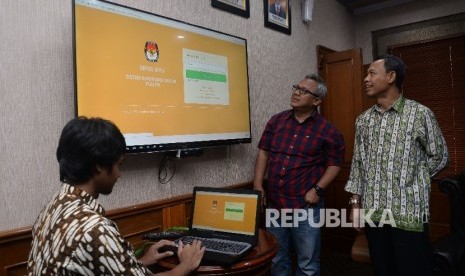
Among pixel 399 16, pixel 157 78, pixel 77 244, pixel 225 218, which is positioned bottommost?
pixel 225 218

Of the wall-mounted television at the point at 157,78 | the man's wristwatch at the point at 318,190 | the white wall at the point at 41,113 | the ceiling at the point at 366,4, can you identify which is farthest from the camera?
the ceiling at the point at 366,4

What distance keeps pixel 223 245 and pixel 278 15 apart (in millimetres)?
1979

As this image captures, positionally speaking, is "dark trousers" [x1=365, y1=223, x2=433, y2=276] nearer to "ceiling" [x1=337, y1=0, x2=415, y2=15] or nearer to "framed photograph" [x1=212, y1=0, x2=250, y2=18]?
"framed photograph" [x1=212, y1=0, x2=250, y2=18]

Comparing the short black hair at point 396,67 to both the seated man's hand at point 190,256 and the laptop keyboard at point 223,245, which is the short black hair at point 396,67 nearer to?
the laptop keyboard at point 223,245

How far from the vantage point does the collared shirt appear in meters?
2.11

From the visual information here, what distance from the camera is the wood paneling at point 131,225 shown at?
1325mm

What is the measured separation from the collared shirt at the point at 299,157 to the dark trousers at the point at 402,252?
17.2 inches

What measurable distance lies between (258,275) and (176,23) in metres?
1.22

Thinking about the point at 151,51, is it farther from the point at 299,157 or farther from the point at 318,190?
the point at 318,190

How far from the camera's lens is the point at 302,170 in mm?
2111

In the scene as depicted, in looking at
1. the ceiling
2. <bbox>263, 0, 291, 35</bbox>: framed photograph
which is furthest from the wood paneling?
the ceiling

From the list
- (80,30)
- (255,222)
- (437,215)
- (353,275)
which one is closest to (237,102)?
(255,222)

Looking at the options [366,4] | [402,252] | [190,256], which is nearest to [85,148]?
[190,256]

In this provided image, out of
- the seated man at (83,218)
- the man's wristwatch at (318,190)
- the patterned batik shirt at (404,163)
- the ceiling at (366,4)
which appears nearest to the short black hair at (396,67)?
the patterned batik shirt at (404,163)
